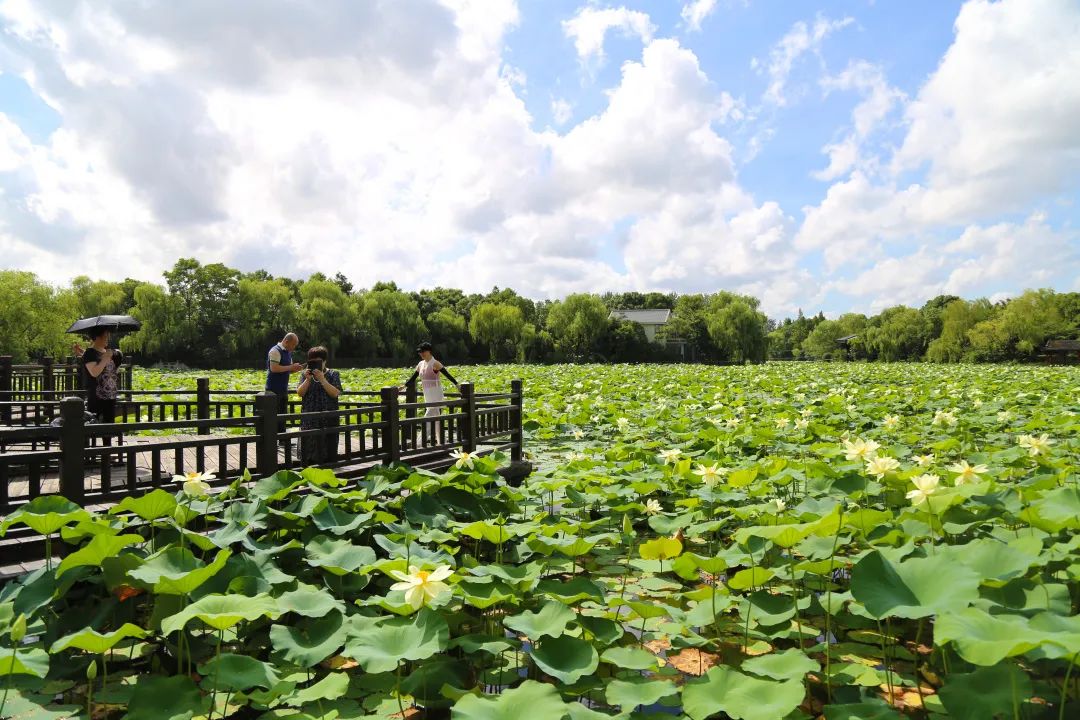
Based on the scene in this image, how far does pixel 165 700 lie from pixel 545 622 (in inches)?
52.1

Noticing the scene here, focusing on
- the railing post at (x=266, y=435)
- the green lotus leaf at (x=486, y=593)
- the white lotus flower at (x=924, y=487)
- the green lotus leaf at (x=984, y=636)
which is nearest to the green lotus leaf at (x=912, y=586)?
the green lotus leaf at (x=984, y=636)

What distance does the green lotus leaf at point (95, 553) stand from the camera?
255cm

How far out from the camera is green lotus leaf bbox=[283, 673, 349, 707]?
6.93 feet

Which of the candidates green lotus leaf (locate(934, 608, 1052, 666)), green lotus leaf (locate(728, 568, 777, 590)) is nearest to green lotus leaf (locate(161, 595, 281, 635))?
green lotus leaf (locate(728, 568, 777, 590))

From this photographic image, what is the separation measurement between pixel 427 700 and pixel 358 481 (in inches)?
112

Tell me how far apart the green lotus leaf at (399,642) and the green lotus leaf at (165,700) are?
19.4 inches

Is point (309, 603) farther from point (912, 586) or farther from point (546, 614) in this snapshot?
point (912, 586)

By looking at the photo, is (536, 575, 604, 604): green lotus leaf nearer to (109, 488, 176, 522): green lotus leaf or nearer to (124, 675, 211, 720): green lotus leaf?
(124, 675, 211, 720): green lotus leaf

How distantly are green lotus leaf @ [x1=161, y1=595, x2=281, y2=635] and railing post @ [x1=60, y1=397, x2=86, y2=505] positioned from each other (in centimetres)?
174

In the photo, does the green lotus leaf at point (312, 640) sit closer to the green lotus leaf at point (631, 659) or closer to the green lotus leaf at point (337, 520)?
the green lotus leaf at point (337, 520)

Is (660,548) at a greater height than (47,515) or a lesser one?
lesser

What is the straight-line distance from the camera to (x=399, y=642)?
7.52 feet

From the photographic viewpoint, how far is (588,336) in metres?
48.2

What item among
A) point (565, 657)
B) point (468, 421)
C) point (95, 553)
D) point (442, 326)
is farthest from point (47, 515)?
point (442, 326)
